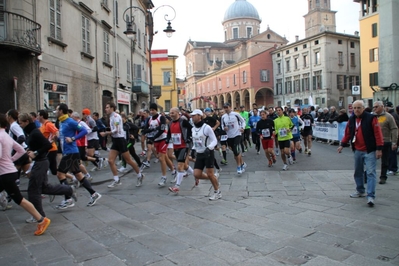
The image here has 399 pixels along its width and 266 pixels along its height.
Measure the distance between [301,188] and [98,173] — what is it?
587 centimetres

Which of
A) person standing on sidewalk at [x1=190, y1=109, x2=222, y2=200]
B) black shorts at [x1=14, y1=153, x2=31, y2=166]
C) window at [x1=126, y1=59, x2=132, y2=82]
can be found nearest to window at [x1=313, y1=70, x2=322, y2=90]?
window at [x1=126, y1=59, x2=132, y2=82]

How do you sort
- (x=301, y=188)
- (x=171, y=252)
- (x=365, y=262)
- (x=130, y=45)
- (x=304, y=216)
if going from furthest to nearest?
(x=130, y=45) < (x=301, y=188) < (x=304, y=216) < (x=171, y=252) < (x=365, y=262)

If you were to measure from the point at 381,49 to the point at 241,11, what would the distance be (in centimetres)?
5966

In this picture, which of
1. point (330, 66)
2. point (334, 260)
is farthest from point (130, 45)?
point (330, 66)

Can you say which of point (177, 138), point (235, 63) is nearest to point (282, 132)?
point (177, 138)

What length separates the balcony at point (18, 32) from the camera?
10.9 metres

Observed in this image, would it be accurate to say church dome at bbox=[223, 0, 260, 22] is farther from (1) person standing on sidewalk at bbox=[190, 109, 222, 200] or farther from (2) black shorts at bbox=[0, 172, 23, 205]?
(2) black shorts at bbox=[0, 172, 23, 205]

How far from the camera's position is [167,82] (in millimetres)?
50656

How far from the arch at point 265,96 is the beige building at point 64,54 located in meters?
43.1

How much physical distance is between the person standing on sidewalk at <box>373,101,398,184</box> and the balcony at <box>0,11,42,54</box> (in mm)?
10202

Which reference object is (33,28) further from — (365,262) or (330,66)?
(330,66)

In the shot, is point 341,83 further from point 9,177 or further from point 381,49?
point 9,177

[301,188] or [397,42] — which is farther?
[397,42]

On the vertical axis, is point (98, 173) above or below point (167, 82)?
below
